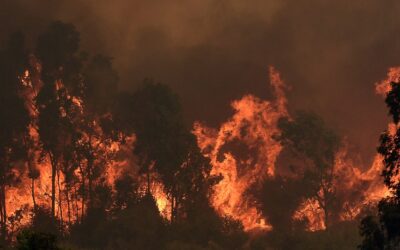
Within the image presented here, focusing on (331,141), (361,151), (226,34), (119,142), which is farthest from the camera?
(226,34)

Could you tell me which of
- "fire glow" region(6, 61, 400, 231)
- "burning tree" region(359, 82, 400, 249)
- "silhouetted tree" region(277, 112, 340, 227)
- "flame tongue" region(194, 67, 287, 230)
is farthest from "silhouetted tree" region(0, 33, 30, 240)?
"burning tree" region(359, 82, 400, 249)

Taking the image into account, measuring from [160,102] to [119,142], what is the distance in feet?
45.0

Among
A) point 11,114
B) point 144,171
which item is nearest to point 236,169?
point 144,171

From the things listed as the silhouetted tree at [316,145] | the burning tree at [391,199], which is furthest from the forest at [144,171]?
Answer: the burning tree at [391,199]

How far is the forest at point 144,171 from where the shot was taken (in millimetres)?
78625

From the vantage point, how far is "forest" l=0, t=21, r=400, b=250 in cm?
7862

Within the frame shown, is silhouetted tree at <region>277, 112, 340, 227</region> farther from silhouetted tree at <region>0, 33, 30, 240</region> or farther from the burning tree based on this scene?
the burning tree

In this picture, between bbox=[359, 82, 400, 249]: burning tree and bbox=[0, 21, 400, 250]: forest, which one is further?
bbox=[0, 21, 400, 250]: forest

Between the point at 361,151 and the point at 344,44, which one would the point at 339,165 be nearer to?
the point at 361,151

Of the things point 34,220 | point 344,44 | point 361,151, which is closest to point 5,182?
point 34,220

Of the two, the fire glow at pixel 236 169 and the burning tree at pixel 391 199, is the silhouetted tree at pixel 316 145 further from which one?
the burning tree at pixel 391 199

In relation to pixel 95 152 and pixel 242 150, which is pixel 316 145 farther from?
pixel 95 152

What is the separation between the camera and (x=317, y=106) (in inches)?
4496

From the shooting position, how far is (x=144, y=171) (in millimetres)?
87062
